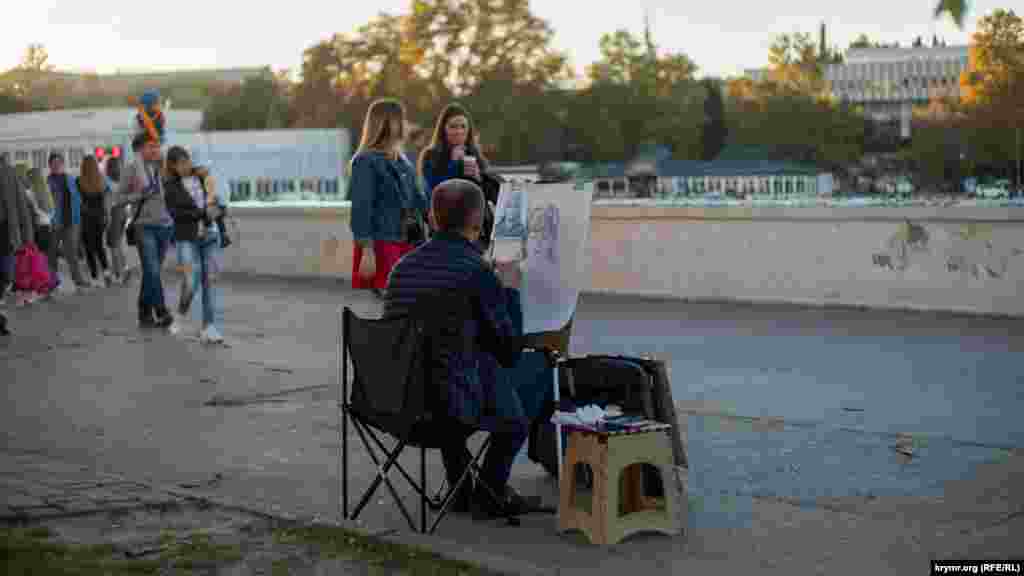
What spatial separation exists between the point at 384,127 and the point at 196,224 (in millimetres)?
3525

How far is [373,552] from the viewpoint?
6.10 m

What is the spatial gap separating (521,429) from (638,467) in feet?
1.64

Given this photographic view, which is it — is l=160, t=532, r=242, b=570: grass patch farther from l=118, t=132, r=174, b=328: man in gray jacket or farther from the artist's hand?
l=118, t=132, r=174, b=328: man in gray jacket

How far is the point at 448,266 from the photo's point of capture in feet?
21.1

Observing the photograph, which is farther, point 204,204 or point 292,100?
point 292,100

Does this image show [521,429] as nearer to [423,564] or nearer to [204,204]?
[423,564]

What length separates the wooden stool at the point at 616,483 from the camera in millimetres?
6199

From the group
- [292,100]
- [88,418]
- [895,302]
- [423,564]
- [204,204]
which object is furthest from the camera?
[292,100]

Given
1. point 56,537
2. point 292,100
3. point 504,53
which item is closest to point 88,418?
point 56,537

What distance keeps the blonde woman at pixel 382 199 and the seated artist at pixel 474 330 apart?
4.13 meters

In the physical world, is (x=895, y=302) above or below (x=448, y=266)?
below

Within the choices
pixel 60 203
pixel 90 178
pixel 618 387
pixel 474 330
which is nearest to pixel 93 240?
pixel 90 178

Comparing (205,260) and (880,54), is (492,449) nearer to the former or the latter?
(205,260)

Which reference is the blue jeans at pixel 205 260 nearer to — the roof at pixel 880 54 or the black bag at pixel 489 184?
the black bag at pixel 489 184
